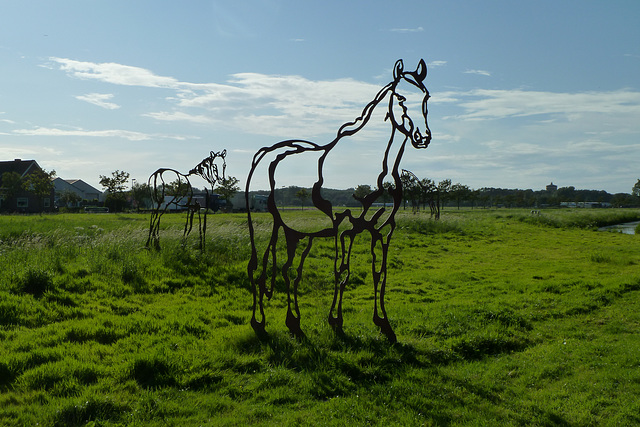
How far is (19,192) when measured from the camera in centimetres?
4975

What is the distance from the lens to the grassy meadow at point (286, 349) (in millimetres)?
4637

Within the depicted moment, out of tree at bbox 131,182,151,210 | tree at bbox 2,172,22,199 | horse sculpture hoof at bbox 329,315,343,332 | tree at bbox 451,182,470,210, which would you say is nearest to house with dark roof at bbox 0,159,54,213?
tree at bbox 2,172,22,199

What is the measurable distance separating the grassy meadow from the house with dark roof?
41.6m

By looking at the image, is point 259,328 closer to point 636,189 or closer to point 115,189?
point 115,189

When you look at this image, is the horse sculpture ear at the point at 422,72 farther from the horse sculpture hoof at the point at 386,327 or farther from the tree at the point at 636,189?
the tree at the point at 636,189

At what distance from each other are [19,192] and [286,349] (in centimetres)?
5454

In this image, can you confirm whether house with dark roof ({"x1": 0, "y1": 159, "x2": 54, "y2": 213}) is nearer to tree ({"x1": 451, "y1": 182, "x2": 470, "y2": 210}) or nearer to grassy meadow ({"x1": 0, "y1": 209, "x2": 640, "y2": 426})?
grassy meadow ({"x1": 0, "y1": 209, "x2": 640, "y2": 426})

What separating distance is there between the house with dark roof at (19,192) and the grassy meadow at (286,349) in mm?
41569

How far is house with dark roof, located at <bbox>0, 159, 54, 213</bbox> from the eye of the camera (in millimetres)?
46469

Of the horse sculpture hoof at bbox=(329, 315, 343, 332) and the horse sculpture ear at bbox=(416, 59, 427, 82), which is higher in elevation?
the horse sculpture ear at bbox=(416, 59, 427, 82)

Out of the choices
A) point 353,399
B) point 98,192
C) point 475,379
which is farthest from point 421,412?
point 98,192

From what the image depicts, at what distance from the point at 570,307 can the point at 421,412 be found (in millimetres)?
6047

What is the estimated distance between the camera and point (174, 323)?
7254mm

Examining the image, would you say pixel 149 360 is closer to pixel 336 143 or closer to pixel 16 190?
pixel 336 143
